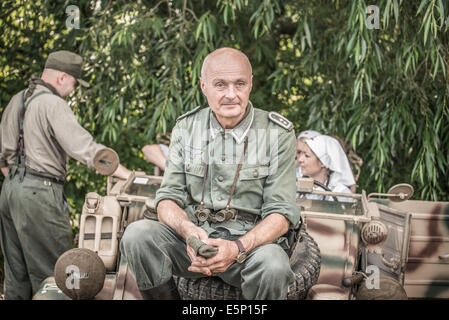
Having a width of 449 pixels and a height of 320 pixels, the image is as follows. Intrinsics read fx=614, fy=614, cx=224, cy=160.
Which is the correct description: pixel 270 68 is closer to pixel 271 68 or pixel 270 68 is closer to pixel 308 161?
pixel 271 68

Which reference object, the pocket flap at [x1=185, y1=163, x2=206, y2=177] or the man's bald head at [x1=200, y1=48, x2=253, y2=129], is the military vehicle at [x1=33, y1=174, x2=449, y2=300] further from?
the man's bald head at [x1=200, y1=48, x2=253, y2=129]

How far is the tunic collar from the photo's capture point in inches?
138

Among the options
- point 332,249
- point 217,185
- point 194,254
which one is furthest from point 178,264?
point 332,249

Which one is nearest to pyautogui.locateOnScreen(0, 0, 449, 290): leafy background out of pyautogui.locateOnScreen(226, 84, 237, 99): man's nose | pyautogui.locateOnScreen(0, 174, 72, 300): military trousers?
pyautogui.locateOnScreen(0, 174, 72, 300): military trousers

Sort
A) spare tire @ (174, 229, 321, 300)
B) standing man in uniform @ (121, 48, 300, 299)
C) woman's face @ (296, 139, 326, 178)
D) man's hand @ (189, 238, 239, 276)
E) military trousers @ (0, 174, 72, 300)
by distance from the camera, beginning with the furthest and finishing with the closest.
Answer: woman's face @ (296, 139, 326, 178) < military trousers @ (0, 174, 72, 300) < spare tire @ (174, 229, 321, 300) < standing man in uniform @ (121, 48, 300, 299) < man's hand @ (189, 238, 239, 276)

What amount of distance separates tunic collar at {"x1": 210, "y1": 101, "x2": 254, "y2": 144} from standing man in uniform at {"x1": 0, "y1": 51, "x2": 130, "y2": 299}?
1.36 m

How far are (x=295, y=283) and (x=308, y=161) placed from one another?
2.42m

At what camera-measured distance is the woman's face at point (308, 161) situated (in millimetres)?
5664

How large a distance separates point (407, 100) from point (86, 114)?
130 inches

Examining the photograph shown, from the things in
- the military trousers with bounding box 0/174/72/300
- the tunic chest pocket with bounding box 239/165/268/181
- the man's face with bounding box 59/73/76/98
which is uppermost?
the man's face with bounding box 59/73/76/98

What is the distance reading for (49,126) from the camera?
4.86 metres

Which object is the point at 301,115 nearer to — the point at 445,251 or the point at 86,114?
the point at 86,114

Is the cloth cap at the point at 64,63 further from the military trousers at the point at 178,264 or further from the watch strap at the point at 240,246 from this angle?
the watch strap at the point at 240,246

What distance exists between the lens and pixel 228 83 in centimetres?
339
